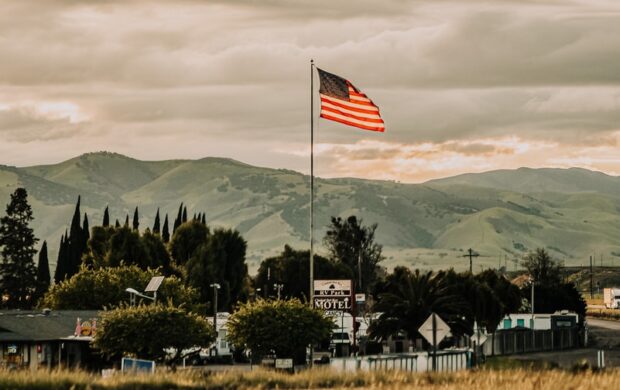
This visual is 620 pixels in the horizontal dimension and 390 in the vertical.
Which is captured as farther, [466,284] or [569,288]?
[569,288]

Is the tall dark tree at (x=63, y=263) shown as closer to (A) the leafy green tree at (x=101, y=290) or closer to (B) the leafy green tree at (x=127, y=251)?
(B) the leafy green tree at (x=127, y=251)

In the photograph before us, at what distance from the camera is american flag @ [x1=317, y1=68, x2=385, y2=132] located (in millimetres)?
61875

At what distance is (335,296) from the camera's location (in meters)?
74.8

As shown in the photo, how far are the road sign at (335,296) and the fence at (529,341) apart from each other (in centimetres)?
4304

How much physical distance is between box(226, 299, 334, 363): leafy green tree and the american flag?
52.8ft

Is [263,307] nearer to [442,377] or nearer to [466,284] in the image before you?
[442,377]

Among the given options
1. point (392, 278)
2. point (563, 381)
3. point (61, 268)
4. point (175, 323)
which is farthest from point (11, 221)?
point (563, 381)

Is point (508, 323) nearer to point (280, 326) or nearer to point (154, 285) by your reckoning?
point (154, 285)

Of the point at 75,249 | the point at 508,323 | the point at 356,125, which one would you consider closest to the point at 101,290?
the point at 75,249

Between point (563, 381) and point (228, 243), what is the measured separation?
11786cm

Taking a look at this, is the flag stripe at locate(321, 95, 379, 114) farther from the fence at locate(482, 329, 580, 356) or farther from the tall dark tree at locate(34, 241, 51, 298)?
the tall dark tree at locate(34, 241, 51, 298)

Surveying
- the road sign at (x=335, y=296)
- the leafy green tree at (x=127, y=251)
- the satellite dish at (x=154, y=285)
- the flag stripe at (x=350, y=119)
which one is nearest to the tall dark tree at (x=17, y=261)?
the leafy green tree at (x=127, y=251)

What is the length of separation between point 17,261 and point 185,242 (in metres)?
22.1

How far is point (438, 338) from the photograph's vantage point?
166 feet
